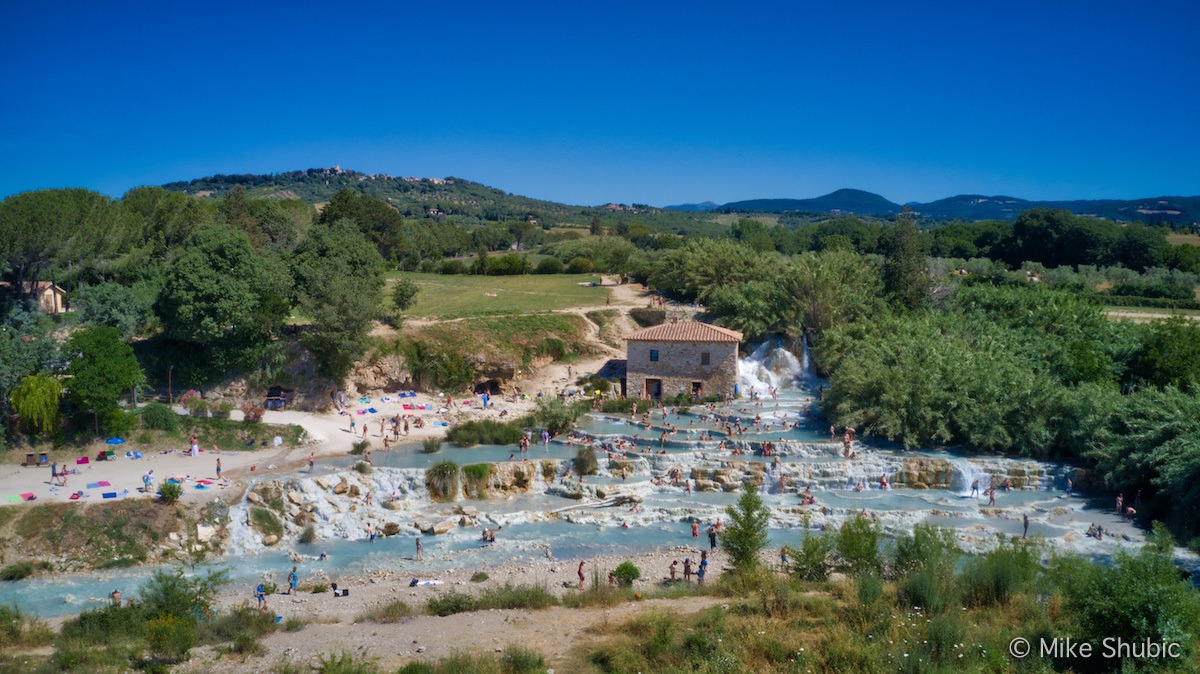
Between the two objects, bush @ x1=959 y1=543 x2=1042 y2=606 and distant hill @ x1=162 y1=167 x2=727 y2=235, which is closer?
bush @ x1=959 y1=543 x2=1042 y2=606

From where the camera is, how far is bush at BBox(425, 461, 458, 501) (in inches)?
1225

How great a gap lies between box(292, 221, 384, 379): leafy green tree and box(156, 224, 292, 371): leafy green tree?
1.95 metres

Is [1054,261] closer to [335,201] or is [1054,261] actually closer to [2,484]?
[335,201]

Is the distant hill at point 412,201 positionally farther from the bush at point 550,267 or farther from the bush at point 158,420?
the bush at point 158,420

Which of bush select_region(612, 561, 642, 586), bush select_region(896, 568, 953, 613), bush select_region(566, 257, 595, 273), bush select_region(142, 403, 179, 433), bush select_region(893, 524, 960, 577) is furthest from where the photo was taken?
bush select_region(566, 257, 595, 273)

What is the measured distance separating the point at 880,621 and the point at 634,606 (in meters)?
6.43

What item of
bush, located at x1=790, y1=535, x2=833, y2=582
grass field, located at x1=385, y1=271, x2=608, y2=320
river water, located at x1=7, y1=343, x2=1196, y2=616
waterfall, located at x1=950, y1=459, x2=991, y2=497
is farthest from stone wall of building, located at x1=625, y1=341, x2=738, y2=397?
bush, located at x1=790, y1=535, x2=833, y2=582

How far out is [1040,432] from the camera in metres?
32.9

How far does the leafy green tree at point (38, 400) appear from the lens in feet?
100

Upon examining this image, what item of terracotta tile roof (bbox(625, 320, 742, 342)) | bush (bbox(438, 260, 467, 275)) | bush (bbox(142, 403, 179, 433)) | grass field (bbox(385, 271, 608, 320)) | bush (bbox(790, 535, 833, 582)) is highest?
bush (bbox(438, 260, 467, 275))

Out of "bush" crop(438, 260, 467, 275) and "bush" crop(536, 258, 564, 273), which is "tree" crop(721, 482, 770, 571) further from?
"bush" crop(536, 258, 564, 273)

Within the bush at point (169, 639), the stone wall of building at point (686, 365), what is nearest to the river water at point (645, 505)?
the stone wall of building at point (686, 365)

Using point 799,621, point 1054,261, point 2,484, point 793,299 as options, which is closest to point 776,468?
point 799,621

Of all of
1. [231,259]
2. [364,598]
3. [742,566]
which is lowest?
[364,598]
